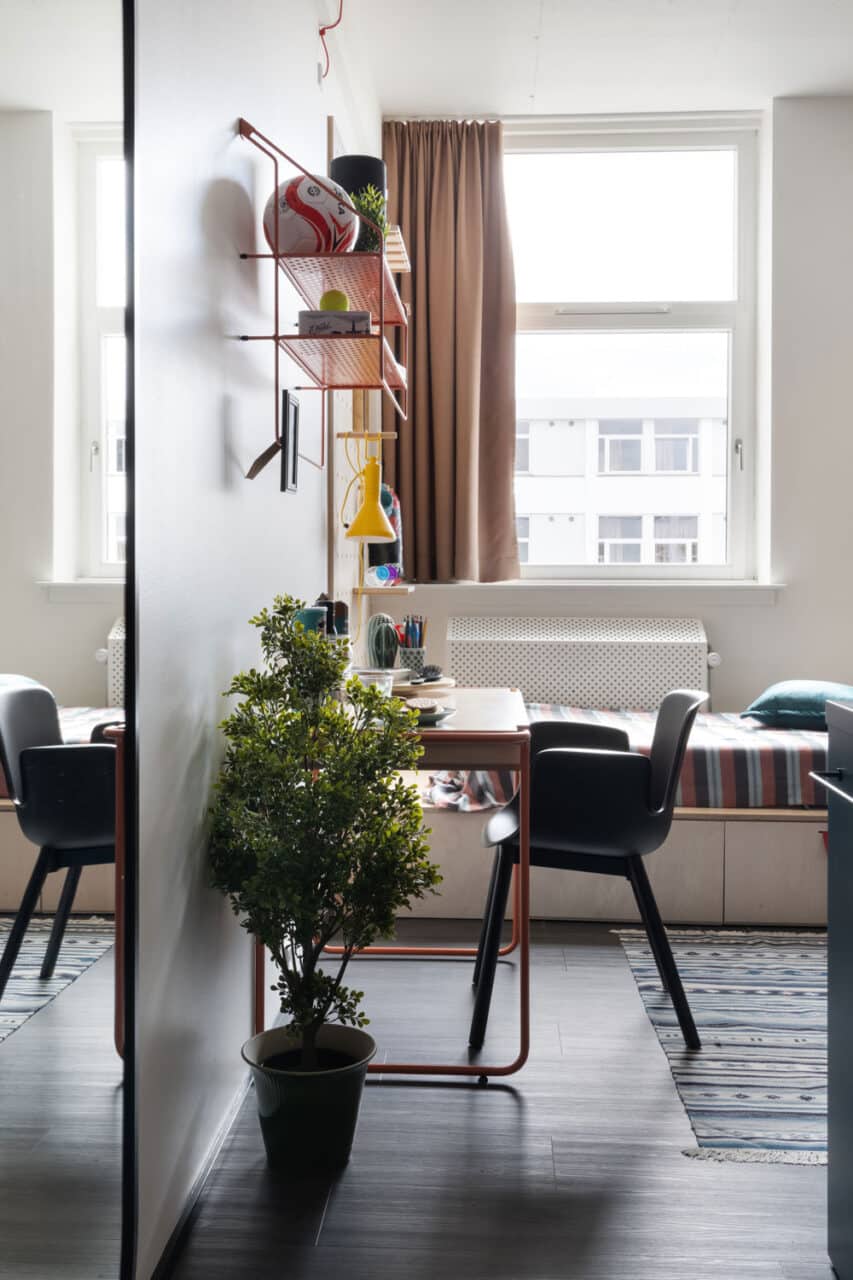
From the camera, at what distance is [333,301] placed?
90.3 inches

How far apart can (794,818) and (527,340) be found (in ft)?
7.46

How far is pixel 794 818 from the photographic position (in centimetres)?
316

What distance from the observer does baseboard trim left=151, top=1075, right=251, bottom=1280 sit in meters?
1.55

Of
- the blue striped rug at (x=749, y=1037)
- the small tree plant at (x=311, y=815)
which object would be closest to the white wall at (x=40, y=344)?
the small tree plant at (x=311, y=815)

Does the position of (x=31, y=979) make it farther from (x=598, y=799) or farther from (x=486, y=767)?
(x=598, y=799)

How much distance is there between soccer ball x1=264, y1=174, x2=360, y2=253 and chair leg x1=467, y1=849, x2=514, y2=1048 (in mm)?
1297

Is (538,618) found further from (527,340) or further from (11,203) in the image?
(11,203)

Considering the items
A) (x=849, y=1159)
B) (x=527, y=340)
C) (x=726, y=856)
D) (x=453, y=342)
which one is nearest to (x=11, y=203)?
(x=849, y=1159)

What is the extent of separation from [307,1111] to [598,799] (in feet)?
2.93

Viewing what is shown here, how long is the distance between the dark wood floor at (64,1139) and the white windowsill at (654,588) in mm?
3090

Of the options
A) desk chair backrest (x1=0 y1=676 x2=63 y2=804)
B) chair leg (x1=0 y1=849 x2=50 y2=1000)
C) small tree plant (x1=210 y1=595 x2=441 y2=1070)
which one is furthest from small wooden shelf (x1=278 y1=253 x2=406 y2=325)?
chair leg (x1=0 y1=849 x2=50 y2=1000)

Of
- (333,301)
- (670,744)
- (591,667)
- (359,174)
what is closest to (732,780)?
(670,744)

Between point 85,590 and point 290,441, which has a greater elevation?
point 290,441

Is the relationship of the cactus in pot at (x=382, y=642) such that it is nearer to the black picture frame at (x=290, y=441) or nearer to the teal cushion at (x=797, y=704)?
the black picture frame at (x=290, y=441)
